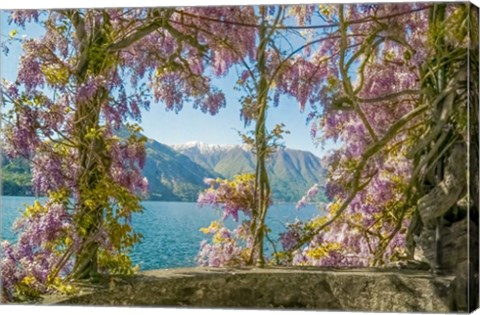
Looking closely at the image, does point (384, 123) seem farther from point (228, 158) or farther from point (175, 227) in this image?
point (175, 227)

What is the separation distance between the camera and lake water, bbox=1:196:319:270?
289 inches

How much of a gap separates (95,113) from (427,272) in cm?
262

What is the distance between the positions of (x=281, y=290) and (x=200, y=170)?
1.05 m

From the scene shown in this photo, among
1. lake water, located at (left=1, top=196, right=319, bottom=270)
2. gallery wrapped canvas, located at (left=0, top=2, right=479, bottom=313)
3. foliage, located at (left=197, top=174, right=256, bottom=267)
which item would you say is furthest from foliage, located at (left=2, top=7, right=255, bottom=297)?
foliage, located at (left=197, top=174, right=256, bottom=267)

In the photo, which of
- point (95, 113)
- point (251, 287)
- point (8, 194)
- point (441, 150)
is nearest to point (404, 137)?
point (441, 150)

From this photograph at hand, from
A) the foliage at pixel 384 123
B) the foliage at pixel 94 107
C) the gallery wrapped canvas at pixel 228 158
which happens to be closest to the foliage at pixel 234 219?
the gallery wrapped canvas at pixel 228 158

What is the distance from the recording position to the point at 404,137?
23.1ft

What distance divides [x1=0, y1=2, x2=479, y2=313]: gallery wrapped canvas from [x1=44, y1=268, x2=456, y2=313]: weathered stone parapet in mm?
12

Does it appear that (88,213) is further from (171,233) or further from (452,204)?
(452,204)

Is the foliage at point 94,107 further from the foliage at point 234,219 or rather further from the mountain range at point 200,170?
the foliage at point 234,219

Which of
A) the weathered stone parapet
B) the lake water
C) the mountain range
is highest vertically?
the mountain range

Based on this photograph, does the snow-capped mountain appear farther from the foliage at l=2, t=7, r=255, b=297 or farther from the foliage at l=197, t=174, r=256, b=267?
the foliage at l=2, t=7, r=255, b=297

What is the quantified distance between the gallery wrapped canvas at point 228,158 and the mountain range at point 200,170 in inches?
0.4

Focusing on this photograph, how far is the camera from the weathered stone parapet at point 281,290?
6945 millimetres
